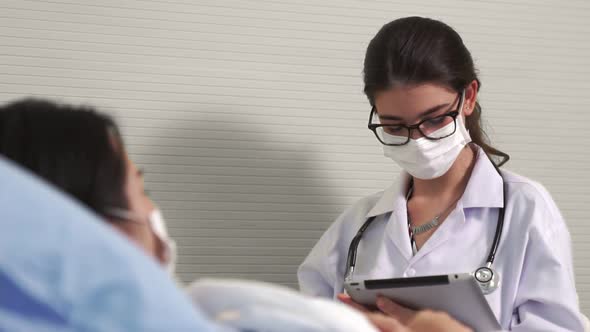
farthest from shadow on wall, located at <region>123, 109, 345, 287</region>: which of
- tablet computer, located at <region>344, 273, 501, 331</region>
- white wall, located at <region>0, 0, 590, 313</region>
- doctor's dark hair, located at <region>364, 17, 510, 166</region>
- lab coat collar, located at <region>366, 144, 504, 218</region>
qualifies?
tablet computer, located at <region>344, 273, 501, 331</region>

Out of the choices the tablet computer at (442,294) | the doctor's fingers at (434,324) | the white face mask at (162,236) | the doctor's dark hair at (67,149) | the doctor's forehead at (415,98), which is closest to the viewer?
the doctor's dark hair at (67,149)

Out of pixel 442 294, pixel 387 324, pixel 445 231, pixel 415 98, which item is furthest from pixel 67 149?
pixel 445 231

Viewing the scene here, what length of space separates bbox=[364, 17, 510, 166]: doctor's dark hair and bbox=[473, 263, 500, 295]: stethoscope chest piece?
1.36 feet

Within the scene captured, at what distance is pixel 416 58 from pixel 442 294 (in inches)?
22.1

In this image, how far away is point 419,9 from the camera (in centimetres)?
204

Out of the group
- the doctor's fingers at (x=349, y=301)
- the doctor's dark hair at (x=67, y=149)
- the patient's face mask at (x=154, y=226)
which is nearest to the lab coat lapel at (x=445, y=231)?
the doctor's fingers at (x=349, y=301)

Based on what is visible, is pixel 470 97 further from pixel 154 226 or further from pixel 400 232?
pixel 154 226

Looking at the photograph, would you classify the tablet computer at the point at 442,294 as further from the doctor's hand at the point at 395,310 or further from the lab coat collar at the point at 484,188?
the lab coat collar at the point at 484,188

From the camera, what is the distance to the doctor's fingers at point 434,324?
1250mm

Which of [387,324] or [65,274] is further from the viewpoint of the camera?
[387,324]

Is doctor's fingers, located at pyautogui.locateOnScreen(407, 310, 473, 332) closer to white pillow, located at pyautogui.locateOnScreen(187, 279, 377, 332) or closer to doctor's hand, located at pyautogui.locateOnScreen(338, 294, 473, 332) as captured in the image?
doctor's hand, located at pyautogui.locateOnScreen(338, 294, 473, 332)

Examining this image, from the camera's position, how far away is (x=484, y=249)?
1.69 meters

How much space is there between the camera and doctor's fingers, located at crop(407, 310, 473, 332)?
1250 mm

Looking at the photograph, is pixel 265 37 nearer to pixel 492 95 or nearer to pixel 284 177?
pixel 284 177
